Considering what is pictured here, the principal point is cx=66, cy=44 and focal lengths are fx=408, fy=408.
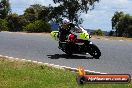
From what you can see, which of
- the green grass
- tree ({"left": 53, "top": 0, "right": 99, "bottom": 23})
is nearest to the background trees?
tree ({"left": 53, "top": 0, "right": 99, "bottom": 23})

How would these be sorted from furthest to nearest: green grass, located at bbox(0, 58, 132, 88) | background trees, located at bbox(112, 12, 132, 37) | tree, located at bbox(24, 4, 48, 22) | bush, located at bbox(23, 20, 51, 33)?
tree, located at bbox(24, 4, 48, 22) < background trees, located at bbox(112, 12, 132, 37) < bush, located at bbox(23, 20, 51, 33) < green grass, located at bbox(0, 58, 132, 88)

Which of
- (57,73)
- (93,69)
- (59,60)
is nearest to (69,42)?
(59,60)

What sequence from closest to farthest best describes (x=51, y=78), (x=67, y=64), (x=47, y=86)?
1. (x=47, y=86)
2. (x=51, y=78)
3. (x=67, y=64)

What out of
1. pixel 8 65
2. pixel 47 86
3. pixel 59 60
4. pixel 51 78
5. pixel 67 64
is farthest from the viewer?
pixel 59 60

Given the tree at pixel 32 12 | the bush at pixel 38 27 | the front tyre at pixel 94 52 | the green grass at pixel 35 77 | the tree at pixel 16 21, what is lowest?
the tree at pixel 16 21

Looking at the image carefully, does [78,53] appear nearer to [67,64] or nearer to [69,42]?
[69,42]

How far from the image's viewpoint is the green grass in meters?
8.31

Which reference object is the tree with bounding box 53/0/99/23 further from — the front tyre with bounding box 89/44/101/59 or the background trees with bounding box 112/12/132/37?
the front tyre with bounding box 89/44/101/59

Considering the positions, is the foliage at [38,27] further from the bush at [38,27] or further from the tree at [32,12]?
the tree at [32,12]

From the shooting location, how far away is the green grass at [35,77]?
8.31m

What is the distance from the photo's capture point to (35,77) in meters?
9.41

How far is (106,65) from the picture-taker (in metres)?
12.9

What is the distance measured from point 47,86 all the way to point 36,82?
508 millimetres

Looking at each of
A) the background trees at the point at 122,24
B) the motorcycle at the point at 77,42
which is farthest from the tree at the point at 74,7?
the motorcycle at the point at 77,42
